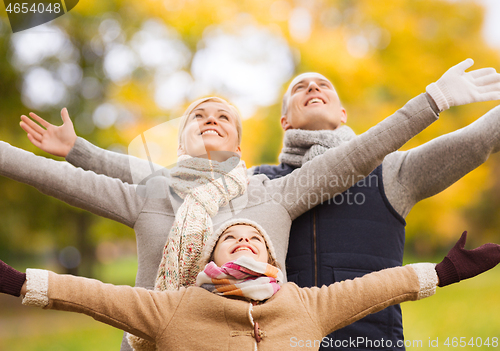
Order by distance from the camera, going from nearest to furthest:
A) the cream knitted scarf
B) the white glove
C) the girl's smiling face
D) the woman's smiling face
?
the girl's smiling face < the white glove < the woman's smiling face < the cream knitted scarf

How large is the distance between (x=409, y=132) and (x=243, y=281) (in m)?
1.04

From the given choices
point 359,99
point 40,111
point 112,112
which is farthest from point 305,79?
point 40,111

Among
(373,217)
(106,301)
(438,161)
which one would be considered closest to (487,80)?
(438,161)

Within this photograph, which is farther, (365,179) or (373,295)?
(365,179)

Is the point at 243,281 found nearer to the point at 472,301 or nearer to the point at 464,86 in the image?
the point at 464,86

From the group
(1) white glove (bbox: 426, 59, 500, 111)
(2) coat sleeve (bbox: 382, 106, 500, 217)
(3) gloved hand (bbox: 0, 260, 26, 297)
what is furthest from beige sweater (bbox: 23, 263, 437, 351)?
(1) white glove (bbox: 426, 59, 500, 111)

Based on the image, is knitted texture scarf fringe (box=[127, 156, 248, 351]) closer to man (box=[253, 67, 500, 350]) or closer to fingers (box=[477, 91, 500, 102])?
man (box=[253, 67, 500, 350])

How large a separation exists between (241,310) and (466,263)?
948mm

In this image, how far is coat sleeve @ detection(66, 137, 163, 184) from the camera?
2.71m

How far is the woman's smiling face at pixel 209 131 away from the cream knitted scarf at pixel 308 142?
1.19 ft

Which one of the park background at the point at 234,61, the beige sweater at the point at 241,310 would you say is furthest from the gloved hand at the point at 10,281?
the park background at the point at 234,61

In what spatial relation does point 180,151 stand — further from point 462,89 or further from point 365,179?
point 462,89

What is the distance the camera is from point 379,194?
250 centimetres

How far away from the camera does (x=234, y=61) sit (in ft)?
26.4
